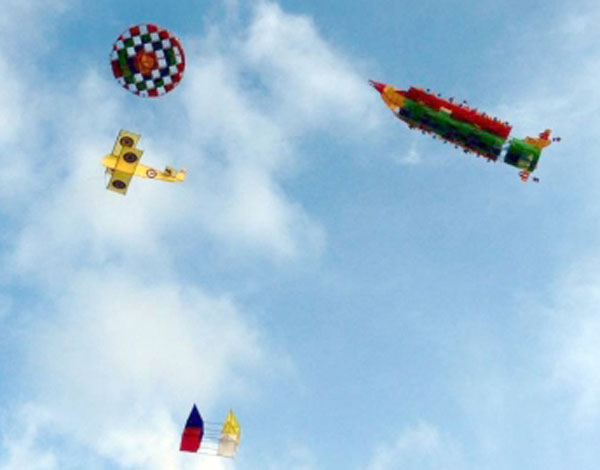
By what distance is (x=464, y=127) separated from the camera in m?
48.0

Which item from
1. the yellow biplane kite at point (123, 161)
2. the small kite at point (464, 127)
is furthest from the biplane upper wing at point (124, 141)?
the small kite at point (464, 127)

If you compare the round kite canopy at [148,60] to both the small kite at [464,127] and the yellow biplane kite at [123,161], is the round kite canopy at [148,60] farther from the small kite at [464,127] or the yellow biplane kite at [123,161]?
the small kite at [464,127]

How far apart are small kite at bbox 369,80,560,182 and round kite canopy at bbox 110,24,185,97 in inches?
482

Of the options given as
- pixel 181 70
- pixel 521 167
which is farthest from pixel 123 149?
pixel 521 167

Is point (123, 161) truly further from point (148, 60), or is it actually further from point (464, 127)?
point (464, 127)

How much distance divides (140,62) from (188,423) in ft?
68.6

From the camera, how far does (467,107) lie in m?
47.9

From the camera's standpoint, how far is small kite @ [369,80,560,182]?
4788 centimetres

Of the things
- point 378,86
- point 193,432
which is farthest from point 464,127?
point 193,432

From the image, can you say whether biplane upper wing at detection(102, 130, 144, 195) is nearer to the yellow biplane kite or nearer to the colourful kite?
the yellow biplane kite

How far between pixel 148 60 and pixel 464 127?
59.8 ft

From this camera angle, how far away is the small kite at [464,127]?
47875 mm

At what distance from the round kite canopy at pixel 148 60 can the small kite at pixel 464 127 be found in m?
12.3

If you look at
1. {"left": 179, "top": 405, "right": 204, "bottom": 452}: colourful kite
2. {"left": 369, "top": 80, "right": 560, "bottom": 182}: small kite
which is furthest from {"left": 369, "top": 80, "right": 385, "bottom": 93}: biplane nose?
{"left": 179, "top": 405, "right": 204, "bottom": 452}: colourful kite
